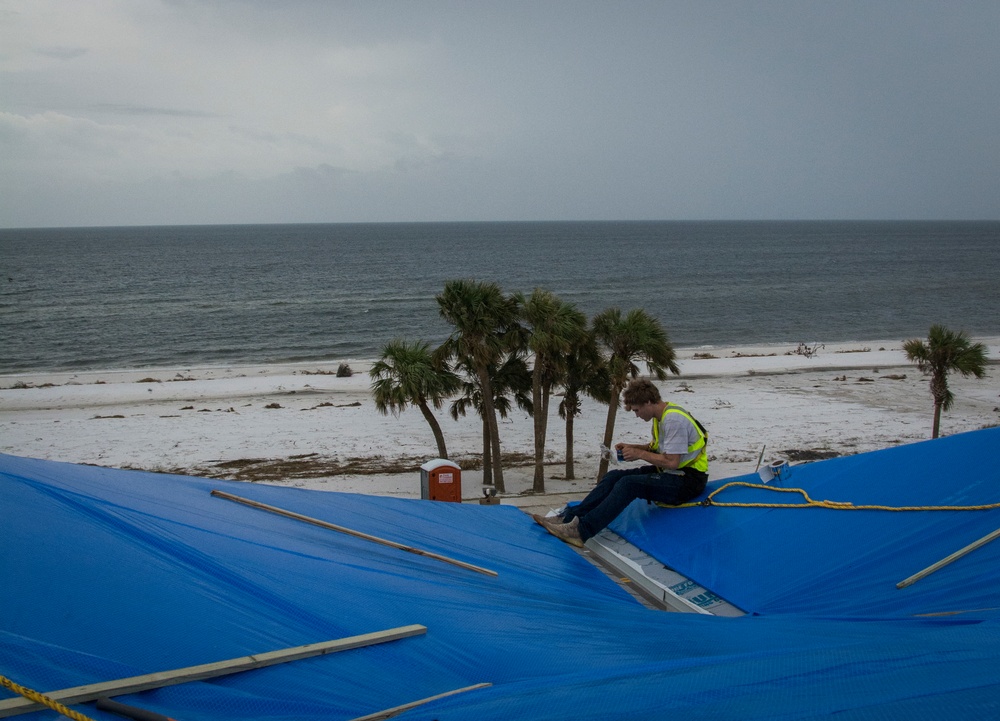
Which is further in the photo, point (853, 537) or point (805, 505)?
point (805, 505)

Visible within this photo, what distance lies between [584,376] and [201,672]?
1460 cm

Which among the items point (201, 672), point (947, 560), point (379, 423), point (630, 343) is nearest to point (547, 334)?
point (630, 343)

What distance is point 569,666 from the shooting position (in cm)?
466

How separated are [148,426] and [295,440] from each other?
5.69 m

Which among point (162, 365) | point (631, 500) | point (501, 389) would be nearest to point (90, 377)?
point (162, 365)

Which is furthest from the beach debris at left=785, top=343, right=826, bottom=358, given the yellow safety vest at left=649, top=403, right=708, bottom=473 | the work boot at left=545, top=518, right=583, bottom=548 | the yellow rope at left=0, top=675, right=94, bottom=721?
the yellow rope at left=0, top=675, right=94, bottom=721

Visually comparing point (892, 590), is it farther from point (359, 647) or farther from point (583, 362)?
point (583, 362)

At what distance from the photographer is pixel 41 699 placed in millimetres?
3447

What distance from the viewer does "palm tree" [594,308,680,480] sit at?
16.7 metres

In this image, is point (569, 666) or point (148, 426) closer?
point (569, 666)

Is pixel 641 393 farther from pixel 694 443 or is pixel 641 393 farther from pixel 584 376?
pixel 584 376

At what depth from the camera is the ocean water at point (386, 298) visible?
5300 centimetres

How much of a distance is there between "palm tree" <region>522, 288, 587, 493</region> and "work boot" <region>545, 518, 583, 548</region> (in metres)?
8.58

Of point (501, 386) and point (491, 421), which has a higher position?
point (501, 386)
